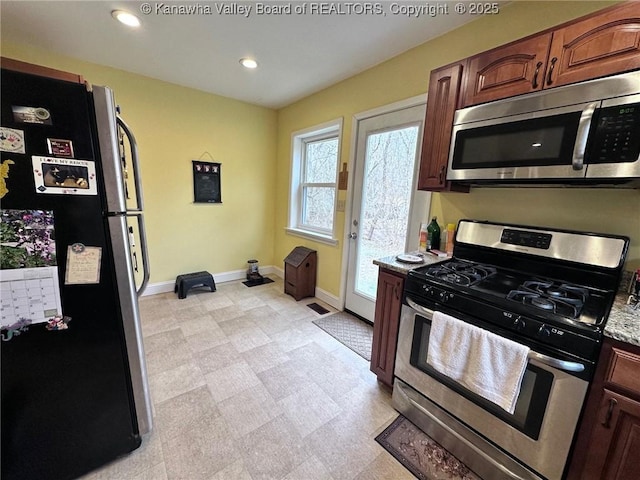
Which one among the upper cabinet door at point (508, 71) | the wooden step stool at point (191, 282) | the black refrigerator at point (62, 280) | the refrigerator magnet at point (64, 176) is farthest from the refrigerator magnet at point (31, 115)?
the wooden step stool at point (191, 282)

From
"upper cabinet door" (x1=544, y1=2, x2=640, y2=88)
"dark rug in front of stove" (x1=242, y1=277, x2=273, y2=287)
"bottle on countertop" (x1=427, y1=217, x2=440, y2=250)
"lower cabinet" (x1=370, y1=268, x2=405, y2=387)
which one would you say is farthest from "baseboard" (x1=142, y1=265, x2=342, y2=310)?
"upper cabinet door" (x1=544, y1=2, x2=640, y2=88)

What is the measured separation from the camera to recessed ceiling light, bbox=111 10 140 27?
1817mm

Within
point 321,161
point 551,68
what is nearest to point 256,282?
point 321,161

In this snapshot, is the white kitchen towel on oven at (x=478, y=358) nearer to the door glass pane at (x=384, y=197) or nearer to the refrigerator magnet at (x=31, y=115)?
the door glass pane at (x=384, y=197)

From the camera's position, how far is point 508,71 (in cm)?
139

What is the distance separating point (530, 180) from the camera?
135 cm

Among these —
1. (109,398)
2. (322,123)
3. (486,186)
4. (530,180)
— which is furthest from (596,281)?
(322,123)

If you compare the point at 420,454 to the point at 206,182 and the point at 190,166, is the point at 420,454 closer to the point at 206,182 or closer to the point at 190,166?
the point at 206,182

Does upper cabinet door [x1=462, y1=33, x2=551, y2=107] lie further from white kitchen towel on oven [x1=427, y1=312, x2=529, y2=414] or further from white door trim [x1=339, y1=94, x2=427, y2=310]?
white kitchen towel on oven [x1=427, y1=312, x2=529, y2=414]

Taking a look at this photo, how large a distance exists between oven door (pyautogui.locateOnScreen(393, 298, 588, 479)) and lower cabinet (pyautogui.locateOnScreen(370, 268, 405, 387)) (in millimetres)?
77

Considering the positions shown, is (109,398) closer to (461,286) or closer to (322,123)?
(461,286)

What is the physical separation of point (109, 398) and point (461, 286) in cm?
176

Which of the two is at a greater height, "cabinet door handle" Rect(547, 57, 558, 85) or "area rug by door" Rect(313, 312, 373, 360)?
"cabinet door handle" Rect(547, 57, 558, 85)

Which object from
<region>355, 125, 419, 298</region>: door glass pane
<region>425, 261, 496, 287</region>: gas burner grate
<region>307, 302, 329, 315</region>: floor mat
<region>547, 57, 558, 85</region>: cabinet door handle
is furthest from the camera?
<region>307, 302, 329, 315</region>: floor mat
